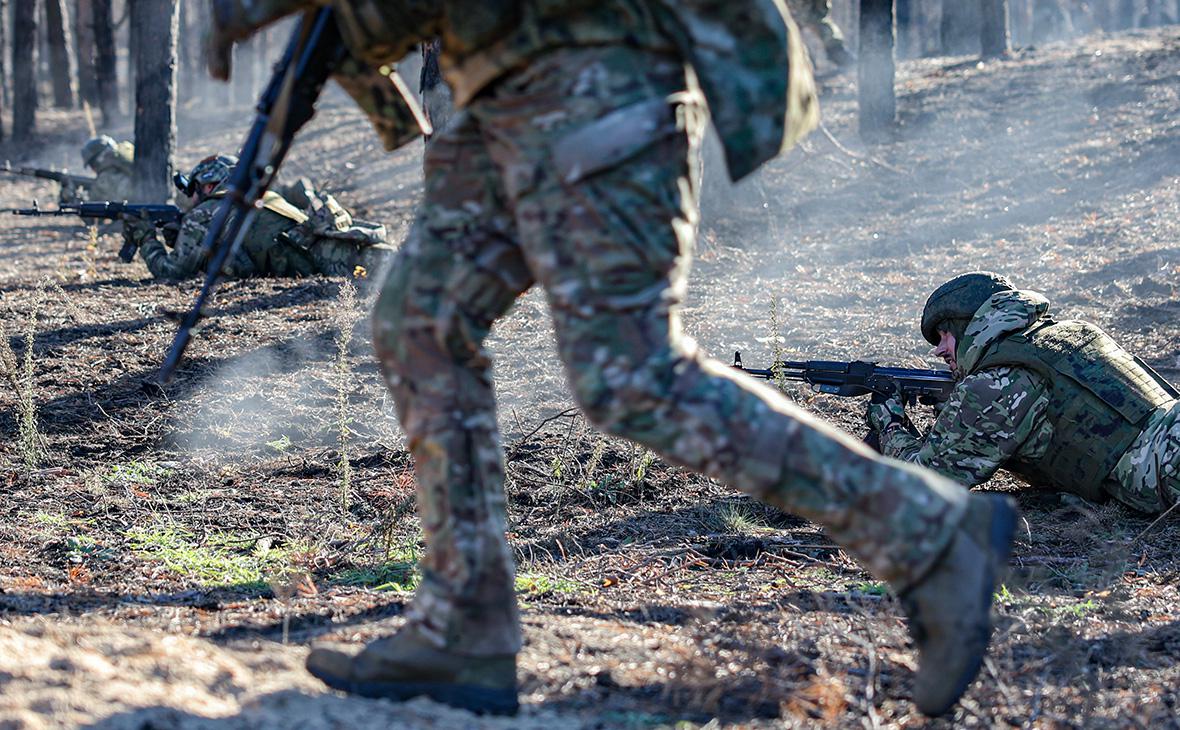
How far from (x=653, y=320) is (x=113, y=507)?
10.2ft

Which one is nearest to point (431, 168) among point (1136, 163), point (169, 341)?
point (169, 341)

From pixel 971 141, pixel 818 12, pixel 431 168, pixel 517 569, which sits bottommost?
pixel 517 569

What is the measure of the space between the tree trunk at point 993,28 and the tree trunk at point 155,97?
11619mm

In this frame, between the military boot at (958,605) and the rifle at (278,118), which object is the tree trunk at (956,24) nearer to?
the rifle at (278,118)

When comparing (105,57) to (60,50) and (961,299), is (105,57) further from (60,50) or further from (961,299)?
(961,299)

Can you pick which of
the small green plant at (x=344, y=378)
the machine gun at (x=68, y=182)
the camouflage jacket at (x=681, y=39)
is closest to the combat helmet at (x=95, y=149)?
the machine gun at (x=68, y=182)

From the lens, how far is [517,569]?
4.03 metres

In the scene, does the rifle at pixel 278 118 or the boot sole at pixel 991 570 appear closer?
the boot sole at pixel 991 570

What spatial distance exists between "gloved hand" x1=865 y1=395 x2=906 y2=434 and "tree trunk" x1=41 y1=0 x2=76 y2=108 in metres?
22.1

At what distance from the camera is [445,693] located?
250 centimetres

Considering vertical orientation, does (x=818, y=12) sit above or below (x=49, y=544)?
above

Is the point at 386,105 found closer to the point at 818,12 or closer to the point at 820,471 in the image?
the point at 820,471

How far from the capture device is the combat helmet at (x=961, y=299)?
16.5 feet

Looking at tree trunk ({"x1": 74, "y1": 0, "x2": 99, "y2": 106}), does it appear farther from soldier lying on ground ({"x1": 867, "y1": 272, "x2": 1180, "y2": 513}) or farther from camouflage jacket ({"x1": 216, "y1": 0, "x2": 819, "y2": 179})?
camouflage jacket ({"x1": 216, "y1": 0, "x2": 819, "y2": 179})
